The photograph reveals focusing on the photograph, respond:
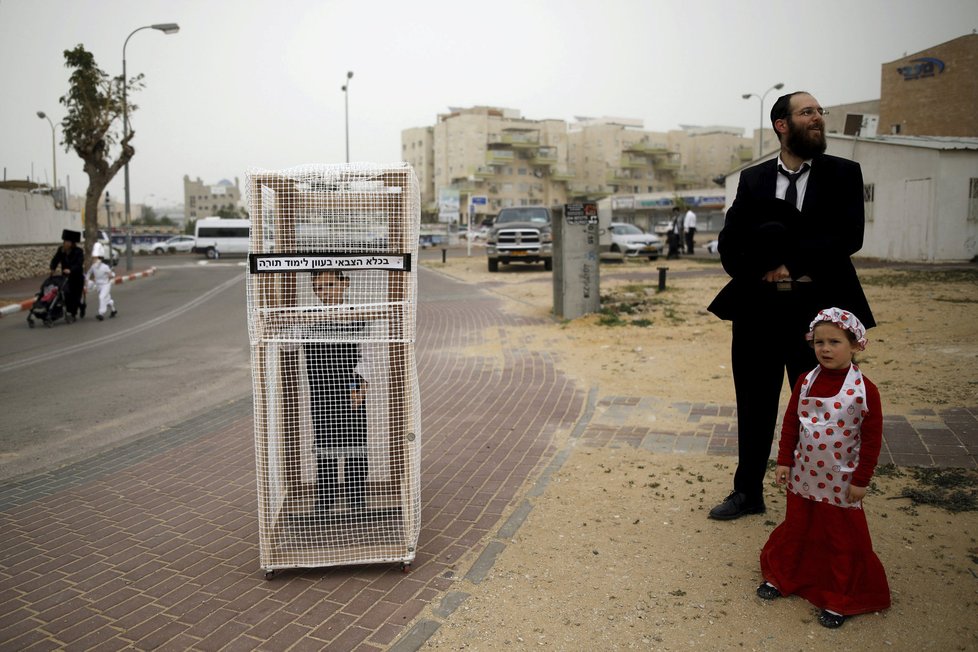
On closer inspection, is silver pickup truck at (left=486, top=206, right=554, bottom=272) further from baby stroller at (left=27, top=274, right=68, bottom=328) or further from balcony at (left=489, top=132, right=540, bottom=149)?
balcony at (left=489, top=132, right=540, bottom=149)

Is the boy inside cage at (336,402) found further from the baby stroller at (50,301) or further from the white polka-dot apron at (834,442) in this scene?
the baby stroller at (50,301)

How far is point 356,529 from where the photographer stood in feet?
12.4

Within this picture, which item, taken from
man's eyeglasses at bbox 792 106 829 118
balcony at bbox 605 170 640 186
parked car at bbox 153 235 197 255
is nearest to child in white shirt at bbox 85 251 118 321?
man's eyeglasses at bbox 792 106 829 118

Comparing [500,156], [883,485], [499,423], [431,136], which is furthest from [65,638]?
[431,136]

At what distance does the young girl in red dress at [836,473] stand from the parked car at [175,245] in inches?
2479

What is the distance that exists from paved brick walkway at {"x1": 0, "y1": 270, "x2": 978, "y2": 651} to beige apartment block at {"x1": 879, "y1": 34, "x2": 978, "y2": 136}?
26421 mm

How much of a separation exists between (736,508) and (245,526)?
2.96 metres

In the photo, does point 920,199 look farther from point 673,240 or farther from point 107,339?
point 107,339

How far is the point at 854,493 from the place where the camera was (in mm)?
3014

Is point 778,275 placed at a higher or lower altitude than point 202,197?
lower

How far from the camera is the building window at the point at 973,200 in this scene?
22.1 metres

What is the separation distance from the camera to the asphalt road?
21.6ft

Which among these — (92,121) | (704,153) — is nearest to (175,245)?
(92,121)

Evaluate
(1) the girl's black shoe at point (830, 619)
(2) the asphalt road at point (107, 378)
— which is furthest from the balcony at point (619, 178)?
(1) the girl's black shoe at point (830, 619)
